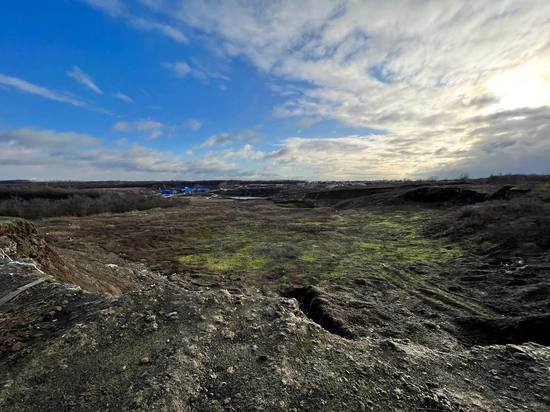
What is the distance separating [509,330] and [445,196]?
34.4m

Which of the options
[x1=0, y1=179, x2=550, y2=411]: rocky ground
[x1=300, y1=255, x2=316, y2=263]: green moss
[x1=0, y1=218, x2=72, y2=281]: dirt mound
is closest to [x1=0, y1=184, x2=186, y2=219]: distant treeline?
[x1=0, y1=218, x2=72, y2=281]: dirt mound

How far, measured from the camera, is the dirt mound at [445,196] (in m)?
36.1

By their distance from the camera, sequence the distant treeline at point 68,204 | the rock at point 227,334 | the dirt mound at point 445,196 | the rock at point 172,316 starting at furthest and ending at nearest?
the distant treeline at point 68,204 → the dirt mound at point 445,196 → the rock at point 172,316 → the rock at point 227,334

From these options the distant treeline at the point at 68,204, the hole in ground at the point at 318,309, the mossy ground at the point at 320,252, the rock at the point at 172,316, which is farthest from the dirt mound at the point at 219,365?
the distant treeline at the point at 68,204

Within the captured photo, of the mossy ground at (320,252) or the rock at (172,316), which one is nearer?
the rock at (172,316)

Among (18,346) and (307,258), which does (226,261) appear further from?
(18,346)

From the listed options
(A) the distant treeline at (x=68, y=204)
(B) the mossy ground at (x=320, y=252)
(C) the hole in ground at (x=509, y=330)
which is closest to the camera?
(C) the hole in ground at (x=509, y=330)

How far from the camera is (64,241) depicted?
21.9m

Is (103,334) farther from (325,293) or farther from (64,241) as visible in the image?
(64,241)

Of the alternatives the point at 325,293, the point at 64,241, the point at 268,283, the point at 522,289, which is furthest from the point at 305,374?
the point at 64,241

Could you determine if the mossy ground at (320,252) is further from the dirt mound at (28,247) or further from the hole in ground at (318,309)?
the dirt mound at (28,247)

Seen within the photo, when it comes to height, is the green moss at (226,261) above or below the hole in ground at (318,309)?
below

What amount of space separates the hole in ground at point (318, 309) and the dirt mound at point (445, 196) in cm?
2987

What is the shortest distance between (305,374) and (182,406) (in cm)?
154
